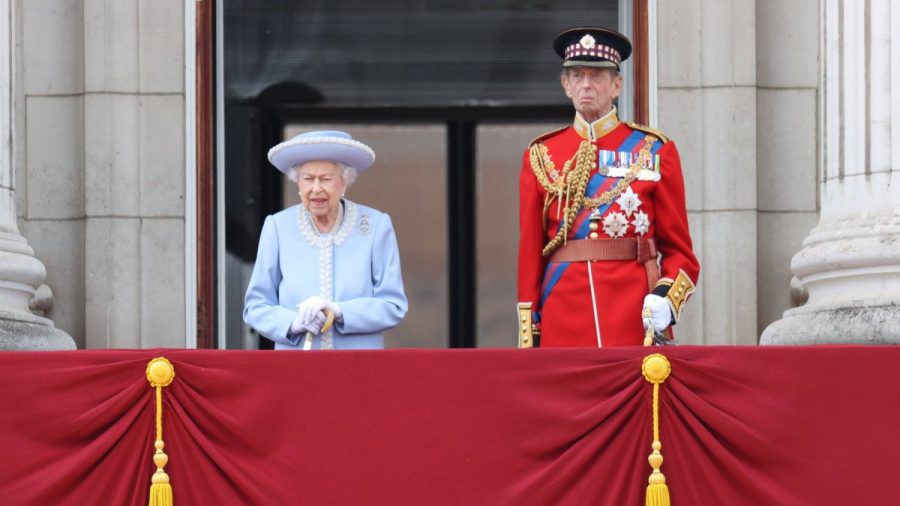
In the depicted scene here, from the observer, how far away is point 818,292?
33.6 ft

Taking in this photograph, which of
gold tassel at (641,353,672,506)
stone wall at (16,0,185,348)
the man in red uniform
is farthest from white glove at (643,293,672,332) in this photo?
stone wall at (16,0,185,348)

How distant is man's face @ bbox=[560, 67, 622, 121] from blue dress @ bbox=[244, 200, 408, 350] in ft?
3.23

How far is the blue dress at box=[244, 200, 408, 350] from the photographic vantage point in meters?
9.15

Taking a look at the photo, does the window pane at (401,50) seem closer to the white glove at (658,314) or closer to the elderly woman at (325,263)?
the elderly woman at (325,263)

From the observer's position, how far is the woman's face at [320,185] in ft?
30.2

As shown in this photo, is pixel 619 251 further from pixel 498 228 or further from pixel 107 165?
pixel 498 228

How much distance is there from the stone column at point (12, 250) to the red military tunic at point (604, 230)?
7.47 ft

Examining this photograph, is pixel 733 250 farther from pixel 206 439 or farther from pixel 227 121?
pixel 206 439

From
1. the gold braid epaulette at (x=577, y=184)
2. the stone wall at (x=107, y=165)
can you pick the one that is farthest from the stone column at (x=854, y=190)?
the stone wall at (x=107, y=165)

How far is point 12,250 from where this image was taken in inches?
403

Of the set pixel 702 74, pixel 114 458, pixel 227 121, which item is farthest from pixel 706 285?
pixel 114 458

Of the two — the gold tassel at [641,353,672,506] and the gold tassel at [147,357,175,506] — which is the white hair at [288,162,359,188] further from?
the gold tassel at [641,353,672,506]

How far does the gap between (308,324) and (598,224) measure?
1371mm

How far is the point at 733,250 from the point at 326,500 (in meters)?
3.71
